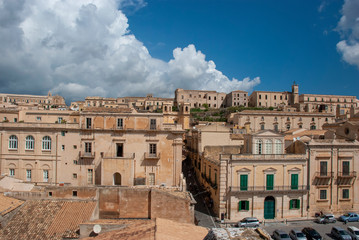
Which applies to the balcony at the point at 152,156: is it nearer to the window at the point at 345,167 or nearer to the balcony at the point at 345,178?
the balcony at the point at 345,178

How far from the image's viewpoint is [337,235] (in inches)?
867

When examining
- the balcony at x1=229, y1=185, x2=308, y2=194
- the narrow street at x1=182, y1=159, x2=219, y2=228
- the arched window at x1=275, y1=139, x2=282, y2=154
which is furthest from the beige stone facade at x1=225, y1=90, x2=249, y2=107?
the balcony at x1=229, y1=185, x2=308, y2=194

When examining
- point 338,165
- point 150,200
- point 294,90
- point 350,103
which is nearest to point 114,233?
point 150,200

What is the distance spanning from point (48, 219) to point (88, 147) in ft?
38.4

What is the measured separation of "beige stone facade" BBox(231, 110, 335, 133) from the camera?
64.7m

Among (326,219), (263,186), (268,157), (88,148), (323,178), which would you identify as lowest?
(326,219)

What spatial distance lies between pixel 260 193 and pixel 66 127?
2271 centimetres

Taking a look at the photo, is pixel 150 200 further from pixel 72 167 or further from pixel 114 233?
pixel 72 167

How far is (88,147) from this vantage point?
30.6m

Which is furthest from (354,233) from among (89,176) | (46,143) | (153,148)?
(46,143)

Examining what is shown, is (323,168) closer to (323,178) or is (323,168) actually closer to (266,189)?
(323,178)

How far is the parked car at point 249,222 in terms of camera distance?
24.3m

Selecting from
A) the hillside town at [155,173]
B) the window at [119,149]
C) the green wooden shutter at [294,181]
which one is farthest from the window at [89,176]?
the green wooden shutter at [294,181]

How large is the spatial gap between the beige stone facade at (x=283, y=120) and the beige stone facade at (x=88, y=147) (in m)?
37.7
